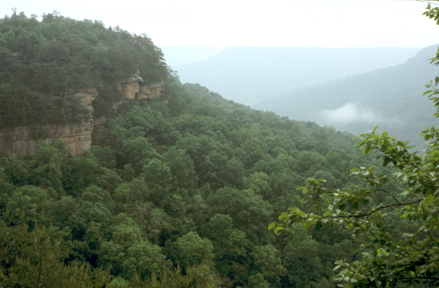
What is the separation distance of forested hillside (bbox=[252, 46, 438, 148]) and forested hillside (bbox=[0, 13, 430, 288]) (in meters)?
97.6

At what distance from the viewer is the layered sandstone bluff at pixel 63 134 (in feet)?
81.9

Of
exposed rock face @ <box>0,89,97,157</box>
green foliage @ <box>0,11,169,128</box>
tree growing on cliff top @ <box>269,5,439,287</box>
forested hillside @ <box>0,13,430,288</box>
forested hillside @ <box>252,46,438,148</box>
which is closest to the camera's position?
tree growing on cliff top @ <box>269,5,439,287</box>

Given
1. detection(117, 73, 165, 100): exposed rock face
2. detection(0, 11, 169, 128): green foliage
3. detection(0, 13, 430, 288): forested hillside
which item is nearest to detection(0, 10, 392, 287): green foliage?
detection(0, 13, 430, 288): forested hillside

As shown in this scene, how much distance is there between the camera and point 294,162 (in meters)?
41.3

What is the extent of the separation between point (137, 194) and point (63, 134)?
31.2 ft

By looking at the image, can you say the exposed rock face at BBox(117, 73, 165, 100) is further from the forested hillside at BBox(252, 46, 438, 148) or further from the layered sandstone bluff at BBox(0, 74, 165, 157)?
the forested hillside at BBox(252, 46, 438, 148)

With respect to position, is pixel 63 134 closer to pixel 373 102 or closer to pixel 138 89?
pixel 138 89

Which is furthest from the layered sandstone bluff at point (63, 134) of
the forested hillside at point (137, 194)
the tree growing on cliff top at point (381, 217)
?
the tree growing on cliff top at point (381, 217)

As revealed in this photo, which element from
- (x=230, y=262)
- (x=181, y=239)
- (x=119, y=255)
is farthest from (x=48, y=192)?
(x=230, y=262)

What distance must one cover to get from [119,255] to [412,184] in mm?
17773

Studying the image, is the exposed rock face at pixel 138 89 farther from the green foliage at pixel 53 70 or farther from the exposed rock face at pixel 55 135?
the exposed rock face at pixel 55 135

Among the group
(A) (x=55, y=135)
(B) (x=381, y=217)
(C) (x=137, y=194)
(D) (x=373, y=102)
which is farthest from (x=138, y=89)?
(D) (x=373, y=102)

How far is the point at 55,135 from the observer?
27594 mm

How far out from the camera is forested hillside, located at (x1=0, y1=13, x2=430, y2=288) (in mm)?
17891
